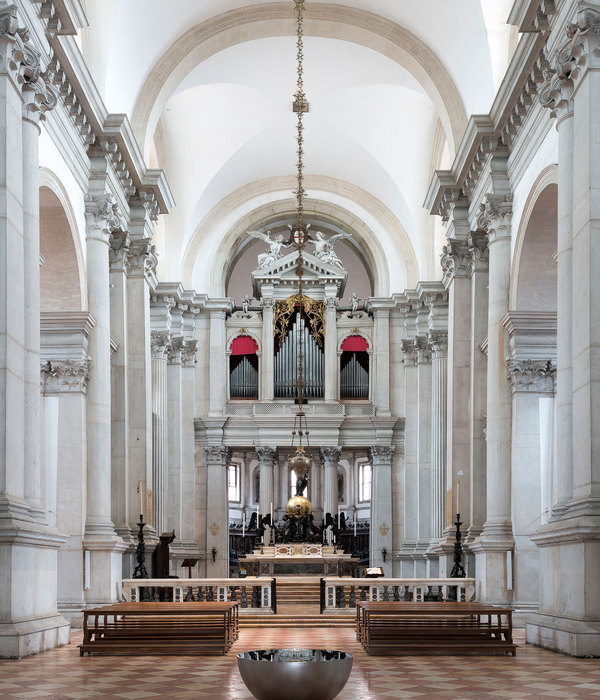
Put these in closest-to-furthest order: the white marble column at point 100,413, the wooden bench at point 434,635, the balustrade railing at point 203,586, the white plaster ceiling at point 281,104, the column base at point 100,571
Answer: the wooden bench at point 434,635, the balustrade railing at point 203,586, the column base at point 100,571, the white marble column at point 100,413, the white plaster ceiling at point 281,104

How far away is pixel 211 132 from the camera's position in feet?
98.1

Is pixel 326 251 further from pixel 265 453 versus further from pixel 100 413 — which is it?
pixel 100 413

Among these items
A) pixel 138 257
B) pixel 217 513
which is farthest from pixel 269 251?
pixel 138 257

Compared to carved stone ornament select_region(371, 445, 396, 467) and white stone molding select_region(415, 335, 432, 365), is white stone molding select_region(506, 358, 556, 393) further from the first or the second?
carved stone ornament select_region(371, 445, 396, 467)

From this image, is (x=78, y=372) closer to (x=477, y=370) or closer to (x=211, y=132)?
(x=477, y=370)

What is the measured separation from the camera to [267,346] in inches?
1325

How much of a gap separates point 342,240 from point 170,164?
8.87 meters

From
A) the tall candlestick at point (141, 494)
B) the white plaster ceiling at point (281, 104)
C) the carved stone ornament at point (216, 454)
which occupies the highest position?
the white plaster ceiling at point (281, 104)

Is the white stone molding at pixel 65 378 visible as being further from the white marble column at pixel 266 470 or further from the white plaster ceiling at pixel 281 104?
the white marble column at pixel 266 470

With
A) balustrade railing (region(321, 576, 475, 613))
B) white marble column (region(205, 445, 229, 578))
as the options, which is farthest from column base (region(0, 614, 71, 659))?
white marble column (region(205, 445, 229, 578))

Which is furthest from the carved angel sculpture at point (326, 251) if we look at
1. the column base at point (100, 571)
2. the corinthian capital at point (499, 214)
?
the column base at point (100, 571)

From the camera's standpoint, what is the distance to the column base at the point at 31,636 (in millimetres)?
12352

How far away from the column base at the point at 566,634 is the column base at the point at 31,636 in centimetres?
611

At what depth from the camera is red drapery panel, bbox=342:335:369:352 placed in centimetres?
3394
